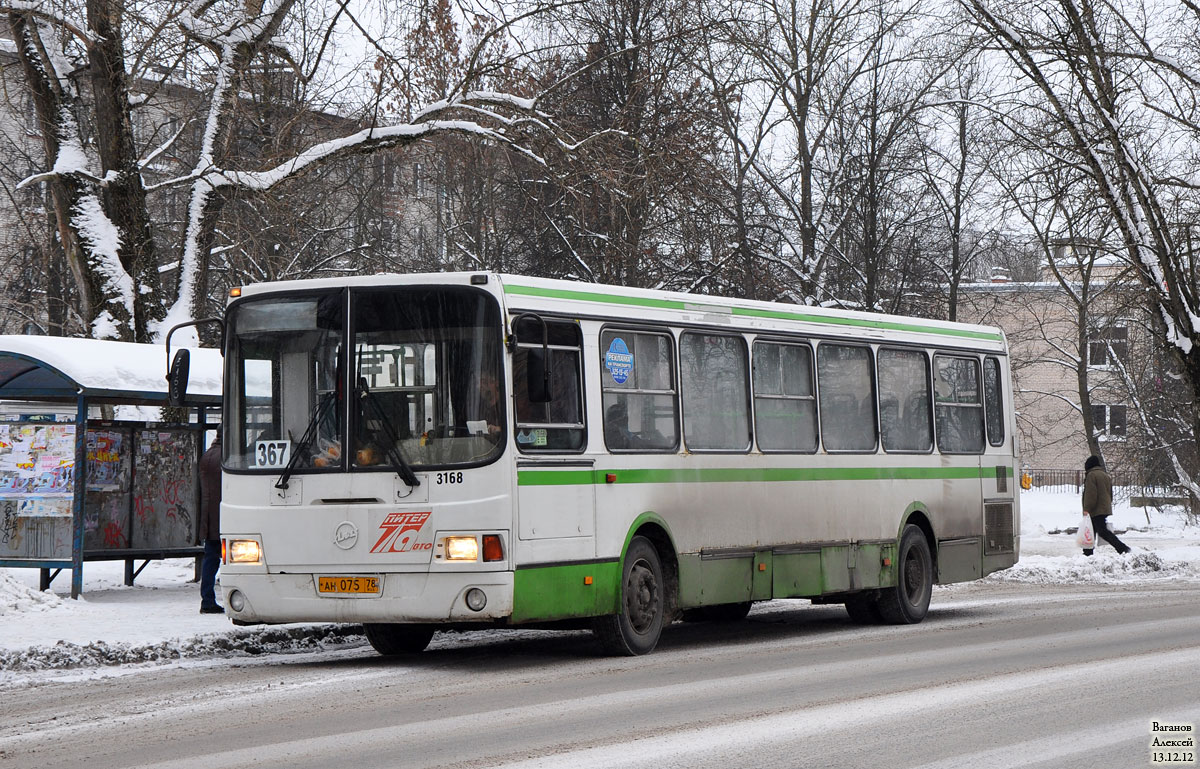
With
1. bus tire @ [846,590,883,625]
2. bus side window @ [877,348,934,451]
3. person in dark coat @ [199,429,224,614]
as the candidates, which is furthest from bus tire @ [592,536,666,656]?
person in dark coat @ [199,429,224,614]

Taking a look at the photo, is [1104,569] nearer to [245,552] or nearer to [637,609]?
[637,609]

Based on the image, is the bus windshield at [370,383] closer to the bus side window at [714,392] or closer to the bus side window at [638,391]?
the bus side window at [638,391]

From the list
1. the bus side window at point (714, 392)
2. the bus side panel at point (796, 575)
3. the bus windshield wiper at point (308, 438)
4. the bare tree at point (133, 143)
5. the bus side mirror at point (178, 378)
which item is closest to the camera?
the bus windshield wiper at point (308, 438)

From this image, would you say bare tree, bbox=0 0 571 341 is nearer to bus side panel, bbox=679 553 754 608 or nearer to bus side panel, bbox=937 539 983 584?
bus side panel, bbox=937 539 983 584

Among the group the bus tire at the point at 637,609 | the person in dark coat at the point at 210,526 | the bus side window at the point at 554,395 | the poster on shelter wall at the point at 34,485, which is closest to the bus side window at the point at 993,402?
the bus tire at the point at 637,609

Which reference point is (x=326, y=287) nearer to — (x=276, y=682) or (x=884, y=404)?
(x=276, y=682)

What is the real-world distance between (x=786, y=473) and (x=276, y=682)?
221 inches

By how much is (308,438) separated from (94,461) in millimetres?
7525

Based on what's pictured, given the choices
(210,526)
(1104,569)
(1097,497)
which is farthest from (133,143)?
(1097,497)

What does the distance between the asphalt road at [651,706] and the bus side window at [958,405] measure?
3.11 metres

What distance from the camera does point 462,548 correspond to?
11.5 metres

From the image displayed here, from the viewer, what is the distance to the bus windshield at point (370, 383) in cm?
1173

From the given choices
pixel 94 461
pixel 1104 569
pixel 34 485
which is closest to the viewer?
pixel 34 485

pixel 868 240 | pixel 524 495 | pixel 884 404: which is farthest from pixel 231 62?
pixel 868 240
